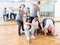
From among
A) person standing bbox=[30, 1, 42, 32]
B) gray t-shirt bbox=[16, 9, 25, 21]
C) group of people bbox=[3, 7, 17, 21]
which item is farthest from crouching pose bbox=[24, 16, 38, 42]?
group of people bbox=[3, 7, 17, 21]

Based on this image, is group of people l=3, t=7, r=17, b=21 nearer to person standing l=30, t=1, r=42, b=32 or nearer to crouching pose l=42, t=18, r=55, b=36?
person standing l=30, t=1, r=42, b=32

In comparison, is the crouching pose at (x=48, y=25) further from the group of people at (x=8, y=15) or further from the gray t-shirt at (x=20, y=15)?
the group of people at (x=8, y=15)

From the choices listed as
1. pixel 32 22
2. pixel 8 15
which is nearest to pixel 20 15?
pixel 32 22

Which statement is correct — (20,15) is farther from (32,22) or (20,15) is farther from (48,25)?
(48,25)

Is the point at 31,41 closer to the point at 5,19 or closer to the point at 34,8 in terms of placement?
the point at 34,8

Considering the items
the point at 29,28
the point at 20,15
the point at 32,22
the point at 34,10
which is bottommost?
the point at 29,28

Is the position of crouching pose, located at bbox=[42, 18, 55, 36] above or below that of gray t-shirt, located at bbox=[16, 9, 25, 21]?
below

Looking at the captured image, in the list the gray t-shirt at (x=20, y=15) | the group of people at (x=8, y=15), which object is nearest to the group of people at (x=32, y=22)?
the gray t-shirt at (x=20, y=15)

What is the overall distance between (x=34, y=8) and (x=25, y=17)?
1.23 feet

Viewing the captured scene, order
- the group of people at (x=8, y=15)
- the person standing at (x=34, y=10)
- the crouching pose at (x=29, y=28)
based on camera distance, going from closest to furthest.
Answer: the crouching pose at (x=29, y=28)
the person standing at (x=34, y=10)
the group of people at (x=8, y=15)

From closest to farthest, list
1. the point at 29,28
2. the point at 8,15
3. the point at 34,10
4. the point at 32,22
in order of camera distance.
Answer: the point at 29,28 < the point at 32,22 < the point at 34,10 < the point at 8,15

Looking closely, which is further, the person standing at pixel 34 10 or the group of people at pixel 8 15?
the group of people at pixel 8 15

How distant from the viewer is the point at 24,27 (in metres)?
3.88

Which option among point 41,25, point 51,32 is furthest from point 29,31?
point 51,32
